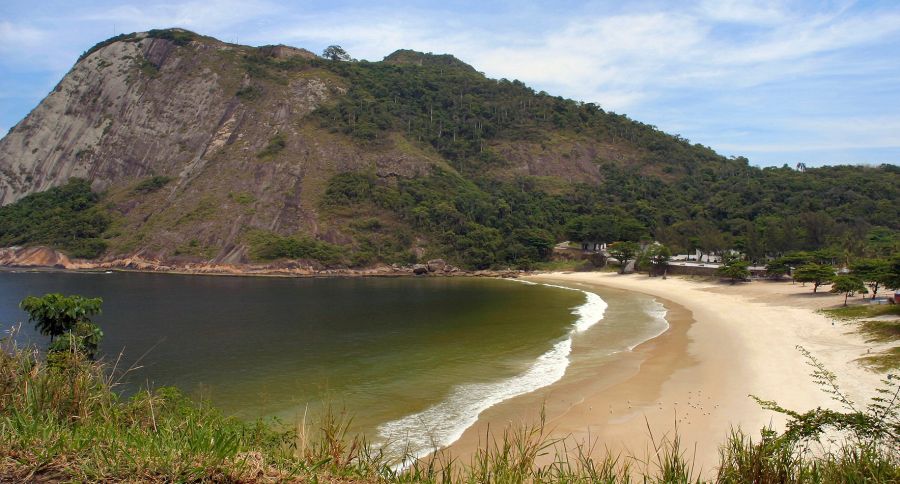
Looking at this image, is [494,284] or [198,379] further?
[494,284]

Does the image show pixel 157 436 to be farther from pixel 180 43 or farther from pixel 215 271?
pixel 180 43

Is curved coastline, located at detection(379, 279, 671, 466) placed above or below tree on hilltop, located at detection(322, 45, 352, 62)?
below

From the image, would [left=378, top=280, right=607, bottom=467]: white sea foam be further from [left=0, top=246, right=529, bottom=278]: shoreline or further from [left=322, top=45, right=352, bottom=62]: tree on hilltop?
[left=322, top=45, right=352, bottom=62]: tree on hilltop

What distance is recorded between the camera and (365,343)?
29.3 meters

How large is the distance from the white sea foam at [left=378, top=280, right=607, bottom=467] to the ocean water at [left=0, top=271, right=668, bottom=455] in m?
0.06

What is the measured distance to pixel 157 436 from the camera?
5.04 metres

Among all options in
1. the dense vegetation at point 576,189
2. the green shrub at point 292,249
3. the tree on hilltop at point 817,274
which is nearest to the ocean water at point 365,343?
the tree on hilltop at point 817,274

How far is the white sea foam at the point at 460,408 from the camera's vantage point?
14.0 meters

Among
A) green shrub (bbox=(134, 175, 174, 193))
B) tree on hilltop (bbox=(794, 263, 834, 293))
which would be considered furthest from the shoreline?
tree on hilltop (bbox=(794, 263, 834, 293))

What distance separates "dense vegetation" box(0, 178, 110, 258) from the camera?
87438 mm

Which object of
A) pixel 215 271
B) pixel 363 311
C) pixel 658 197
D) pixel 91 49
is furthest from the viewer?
pixel 91 49

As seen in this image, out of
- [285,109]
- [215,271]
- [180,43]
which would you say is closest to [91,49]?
[180,43]

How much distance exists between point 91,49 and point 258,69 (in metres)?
49.7

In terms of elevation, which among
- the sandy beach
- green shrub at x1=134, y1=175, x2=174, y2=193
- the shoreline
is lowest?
the shoreline
